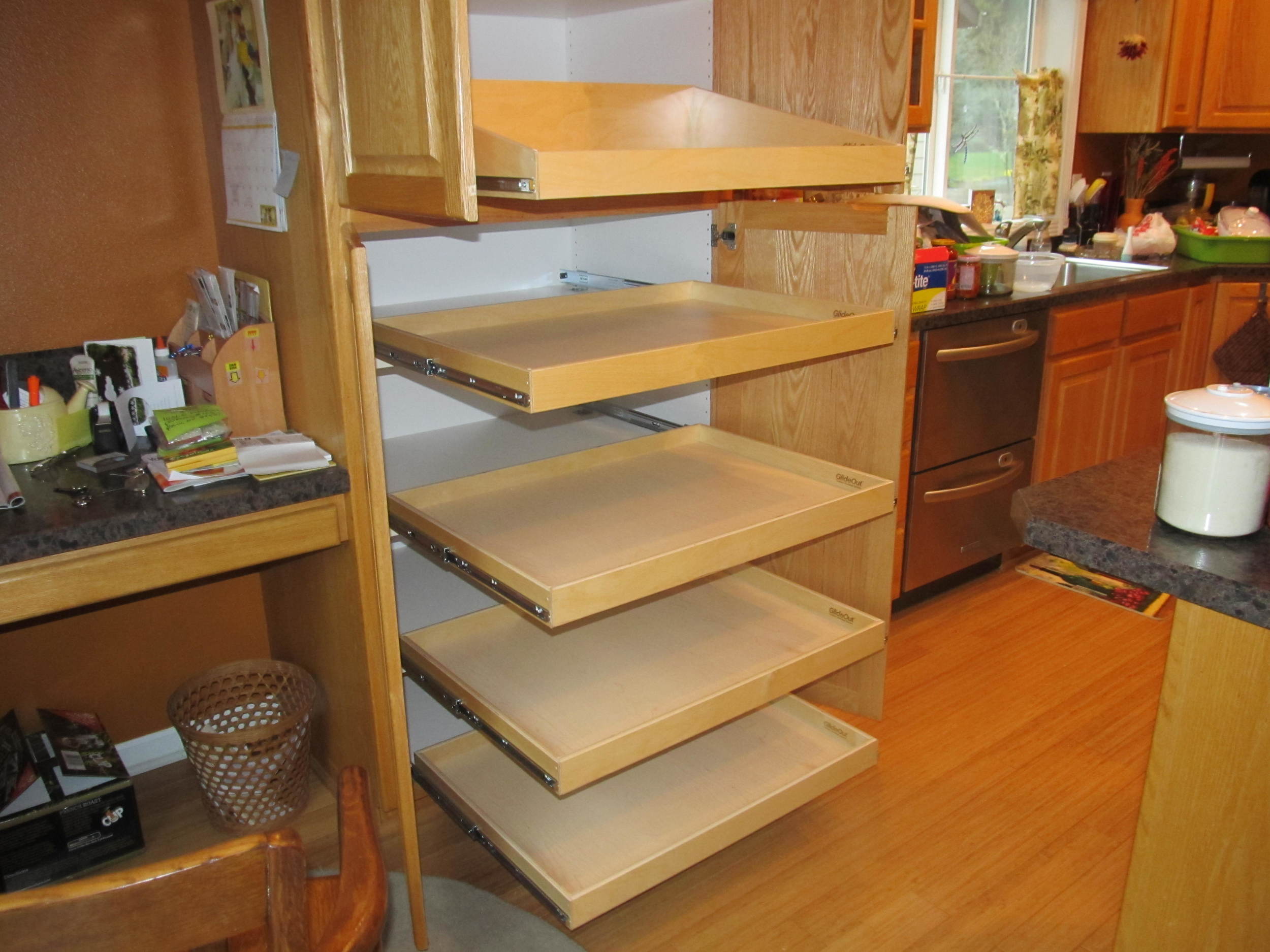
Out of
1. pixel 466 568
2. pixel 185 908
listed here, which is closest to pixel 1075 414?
pixel 466 568

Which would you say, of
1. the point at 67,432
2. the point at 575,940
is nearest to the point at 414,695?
the point at 575,940

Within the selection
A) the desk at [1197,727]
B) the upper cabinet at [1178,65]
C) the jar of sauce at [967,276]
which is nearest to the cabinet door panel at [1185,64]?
the upper cabinet at [1178,65]

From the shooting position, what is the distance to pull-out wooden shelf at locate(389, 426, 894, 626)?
154cm

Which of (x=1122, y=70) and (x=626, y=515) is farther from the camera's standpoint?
(x=1122, y=70)

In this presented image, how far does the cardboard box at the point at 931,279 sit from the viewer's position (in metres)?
2.66

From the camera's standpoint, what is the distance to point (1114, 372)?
3.38m

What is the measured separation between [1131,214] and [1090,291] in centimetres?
115

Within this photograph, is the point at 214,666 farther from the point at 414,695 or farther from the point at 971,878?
the point at 971,878

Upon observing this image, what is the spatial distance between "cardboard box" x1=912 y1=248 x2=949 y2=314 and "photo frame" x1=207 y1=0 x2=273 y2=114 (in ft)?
5.66

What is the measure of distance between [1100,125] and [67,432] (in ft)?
12.4

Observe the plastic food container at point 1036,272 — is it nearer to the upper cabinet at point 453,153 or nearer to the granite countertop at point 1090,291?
the granite countertop at point 1090,291

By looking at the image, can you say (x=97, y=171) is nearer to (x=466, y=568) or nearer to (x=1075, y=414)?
(x=466, y=568)

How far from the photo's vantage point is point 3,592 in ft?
4.72

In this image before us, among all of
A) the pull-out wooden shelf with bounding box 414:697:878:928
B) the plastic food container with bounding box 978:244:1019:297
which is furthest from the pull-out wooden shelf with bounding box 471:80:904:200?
the plastic food container with bounding box 978:244:1019:297
